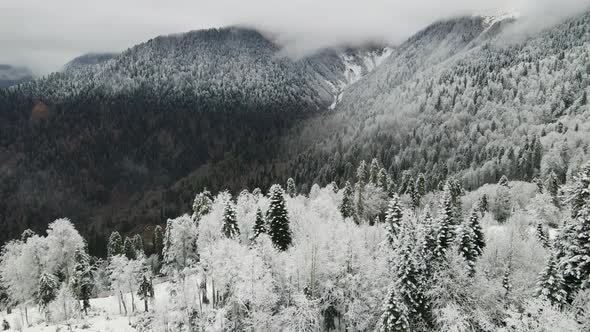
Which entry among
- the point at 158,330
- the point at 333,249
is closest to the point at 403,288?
the point at 333,249

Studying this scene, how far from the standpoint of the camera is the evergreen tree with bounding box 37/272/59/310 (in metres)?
67.7

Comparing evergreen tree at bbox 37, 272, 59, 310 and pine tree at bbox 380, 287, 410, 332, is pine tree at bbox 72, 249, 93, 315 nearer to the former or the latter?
evergreen tree at bbox 37, 272, 59, 310

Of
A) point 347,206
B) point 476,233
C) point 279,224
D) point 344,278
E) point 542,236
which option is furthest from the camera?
point 347,206

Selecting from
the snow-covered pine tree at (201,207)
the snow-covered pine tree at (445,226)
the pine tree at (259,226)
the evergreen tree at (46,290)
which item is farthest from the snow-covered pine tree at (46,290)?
the snow-covered pine tree at (445,226)

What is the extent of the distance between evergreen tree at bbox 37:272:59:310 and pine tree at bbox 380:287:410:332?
54.4 meters

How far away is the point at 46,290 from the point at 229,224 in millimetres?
31654

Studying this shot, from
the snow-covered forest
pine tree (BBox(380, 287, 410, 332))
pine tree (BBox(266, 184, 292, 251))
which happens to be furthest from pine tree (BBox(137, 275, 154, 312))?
pine tree (BBox(380, 287, 410, 332))

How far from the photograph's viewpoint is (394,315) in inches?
1842

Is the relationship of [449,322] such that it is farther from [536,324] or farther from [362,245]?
[362,245]

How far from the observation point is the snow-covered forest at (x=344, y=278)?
41062mm

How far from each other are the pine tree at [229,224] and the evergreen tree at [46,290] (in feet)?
96.6

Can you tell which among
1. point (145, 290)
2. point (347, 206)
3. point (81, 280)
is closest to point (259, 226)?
point (145, 290)

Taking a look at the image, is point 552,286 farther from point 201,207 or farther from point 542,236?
point 201,207

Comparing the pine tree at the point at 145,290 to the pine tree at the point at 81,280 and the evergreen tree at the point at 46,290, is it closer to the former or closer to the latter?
the pine tree at the point at 81,280
